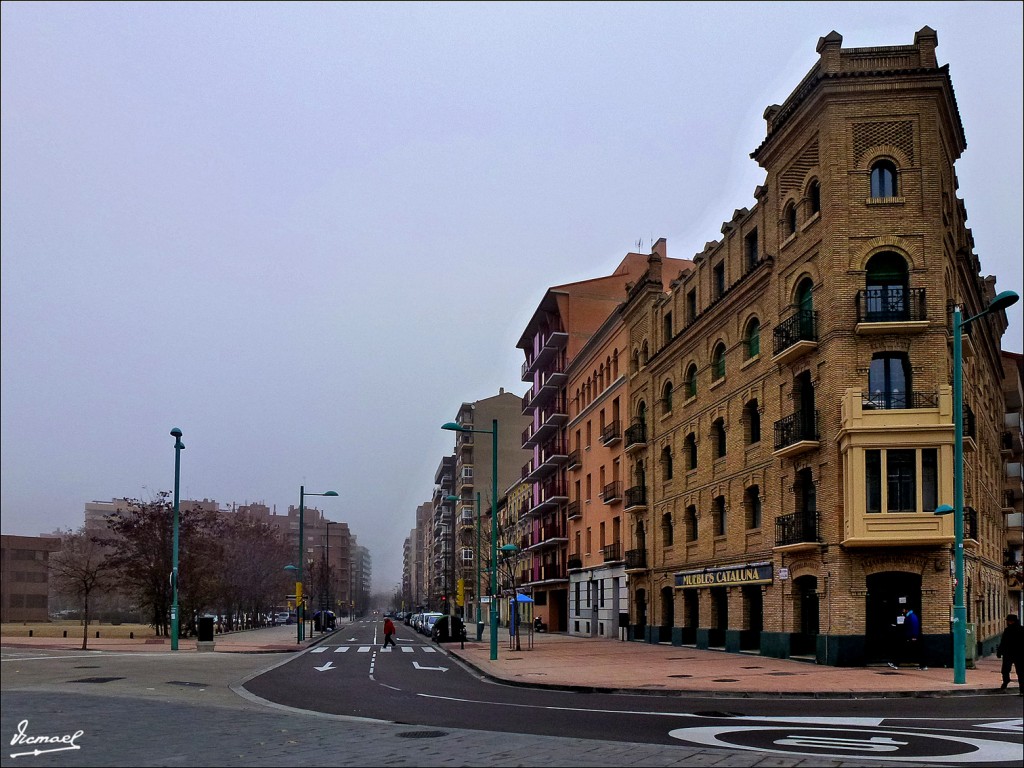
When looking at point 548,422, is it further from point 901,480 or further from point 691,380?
point 901,480

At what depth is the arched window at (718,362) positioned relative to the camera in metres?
39.6

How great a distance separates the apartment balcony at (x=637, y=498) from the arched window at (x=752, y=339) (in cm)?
1413

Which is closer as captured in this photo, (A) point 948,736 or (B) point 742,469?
(A) point 948,736

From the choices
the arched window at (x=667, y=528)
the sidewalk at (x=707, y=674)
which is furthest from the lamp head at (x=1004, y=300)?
the arched window at (x=667, y=528)

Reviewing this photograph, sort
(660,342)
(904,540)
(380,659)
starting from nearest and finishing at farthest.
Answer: (904,540) < (380,659) < (660,342)

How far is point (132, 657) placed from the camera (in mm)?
29453

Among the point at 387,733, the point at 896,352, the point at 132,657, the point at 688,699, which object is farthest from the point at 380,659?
the point at 387,733

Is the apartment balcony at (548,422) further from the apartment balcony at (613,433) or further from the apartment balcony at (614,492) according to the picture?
the apartment balcony at (614,492)

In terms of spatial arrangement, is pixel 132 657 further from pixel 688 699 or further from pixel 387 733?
pixel 387 733

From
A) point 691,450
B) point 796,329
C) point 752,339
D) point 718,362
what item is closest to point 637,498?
point 691,450

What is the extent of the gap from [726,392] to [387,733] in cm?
2782

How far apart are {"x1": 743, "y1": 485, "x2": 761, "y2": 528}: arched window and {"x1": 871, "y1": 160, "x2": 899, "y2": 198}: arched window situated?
11.3 meters

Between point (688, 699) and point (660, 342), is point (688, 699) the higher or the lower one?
the lower one

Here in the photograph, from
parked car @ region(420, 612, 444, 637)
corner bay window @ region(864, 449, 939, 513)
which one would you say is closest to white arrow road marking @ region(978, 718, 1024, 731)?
corner bay window @ region(864, 449, 939, 513)
